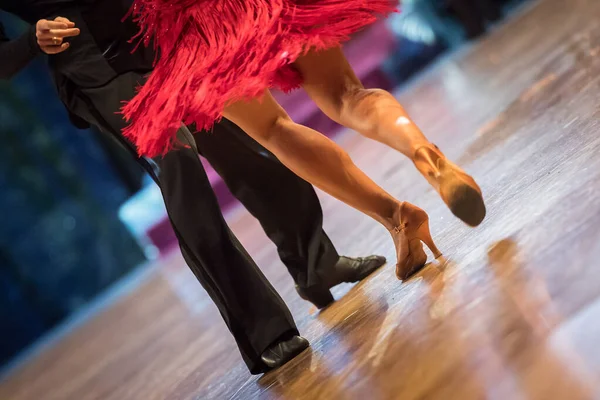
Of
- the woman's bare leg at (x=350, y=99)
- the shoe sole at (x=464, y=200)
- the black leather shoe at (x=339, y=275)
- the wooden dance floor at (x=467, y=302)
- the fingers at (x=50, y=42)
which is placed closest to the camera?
the wooden dance floor at (x=467, y=302)

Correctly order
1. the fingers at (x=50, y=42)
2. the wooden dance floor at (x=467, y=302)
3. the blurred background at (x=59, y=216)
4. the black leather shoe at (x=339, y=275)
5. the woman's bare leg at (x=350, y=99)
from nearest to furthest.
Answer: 1. the wooden dance floor at (x=467, y=302)
2. the woman's bare leg at (x=350, y=99)
3. the fingers at (x=50, y=42)
4. the black leather shoe at (x=339, y=275)
5. the blurred background at (x=59, y=216)

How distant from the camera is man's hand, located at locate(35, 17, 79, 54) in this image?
1.41 metres

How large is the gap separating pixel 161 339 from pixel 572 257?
1970mm

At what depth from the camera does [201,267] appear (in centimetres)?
146

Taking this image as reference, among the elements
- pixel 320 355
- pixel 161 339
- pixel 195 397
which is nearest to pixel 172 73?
pixel 320 355

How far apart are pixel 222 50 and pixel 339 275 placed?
26.2 inches

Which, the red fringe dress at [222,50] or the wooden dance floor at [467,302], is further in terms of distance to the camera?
the red fringe dress at [222,50]

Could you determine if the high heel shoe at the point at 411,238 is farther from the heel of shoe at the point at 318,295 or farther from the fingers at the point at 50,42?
the fingers at the point at 50,42

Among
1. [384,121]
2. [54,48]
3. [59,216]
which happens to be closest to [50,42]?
[54,48]

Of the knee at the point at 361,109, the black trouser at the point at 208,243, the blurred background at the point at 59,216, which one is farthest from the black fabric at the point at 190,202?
the blurred background at the point at 59,216

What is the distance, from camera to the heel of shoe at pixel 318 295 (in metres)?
1.73

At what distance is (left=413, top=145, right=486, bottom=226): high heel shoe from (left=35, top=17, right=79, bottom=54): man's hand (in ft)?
2.34

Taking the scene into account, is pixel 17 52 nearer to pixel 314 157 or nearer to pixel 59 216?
pixel 314 157

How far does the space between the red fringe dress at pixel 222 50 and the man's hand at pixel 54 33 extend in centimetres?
17
